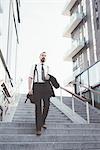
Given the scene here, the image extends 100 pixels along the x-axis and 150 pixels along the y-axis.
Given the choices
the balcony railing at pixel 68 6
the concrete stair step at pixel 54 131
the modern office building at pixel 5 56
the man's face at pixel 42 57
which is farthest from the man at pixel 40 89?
the balcony railing at pixel 68 6

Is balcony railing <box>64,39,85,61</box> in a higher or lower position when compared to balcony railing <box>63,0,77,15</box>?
lower

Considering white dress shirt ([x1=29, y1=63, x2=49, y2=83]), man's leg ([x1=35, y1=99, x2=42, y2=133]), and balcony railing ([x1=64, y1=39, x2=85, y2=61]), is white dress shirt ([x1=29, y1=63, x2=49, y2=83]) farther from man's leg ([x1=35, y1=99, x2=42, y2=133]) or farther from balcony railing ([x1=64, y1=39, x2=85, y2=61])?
balcony railing ([x1=64, y1=39, x2=85, y2=61])

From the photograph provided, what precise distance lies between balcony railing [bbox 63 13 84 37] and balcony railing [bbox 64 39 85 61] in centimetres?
186

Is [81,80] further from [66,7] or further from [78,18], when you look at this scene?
[66,7]

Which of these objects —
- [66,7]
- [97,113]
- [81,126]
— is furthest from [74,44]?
[81,126]

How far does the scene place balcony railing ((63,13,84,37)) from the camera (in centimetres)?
2433

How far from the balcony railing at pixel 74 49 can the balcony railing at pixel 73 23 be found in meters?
1.86

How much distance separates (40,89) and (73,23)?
20.8 m

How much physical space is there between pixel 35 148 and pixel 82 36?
20205mm

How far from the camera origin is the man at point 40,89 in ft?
17.1

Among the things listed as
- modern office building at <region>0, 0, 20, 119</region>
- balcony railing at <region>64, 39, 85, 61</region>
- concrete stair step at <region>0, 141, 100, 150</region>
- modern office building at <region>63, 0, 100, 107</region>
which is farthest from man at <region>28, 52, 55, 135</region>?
balcony railing at <region>64, 39, 85, 61</region>

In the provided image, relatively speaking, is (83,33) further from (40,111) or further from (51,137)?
(51,137)

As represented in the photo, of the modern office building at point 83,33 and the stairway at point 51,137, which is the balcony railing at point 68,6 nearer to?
the modern office building at point 83,33

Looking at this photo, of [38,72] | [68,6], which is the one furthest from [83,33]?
[38,72]
